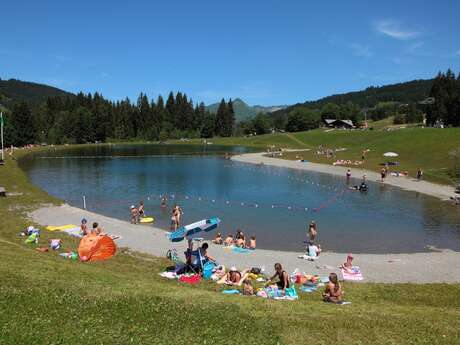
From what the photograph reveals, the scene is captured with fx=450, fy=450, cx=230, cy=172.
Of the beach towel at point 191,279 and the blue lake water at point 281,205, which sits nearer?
the beach towel at point 191,279

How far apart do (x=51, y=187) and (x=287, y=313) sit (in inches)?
1945

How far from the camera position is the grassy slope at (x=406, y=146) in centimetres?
7181

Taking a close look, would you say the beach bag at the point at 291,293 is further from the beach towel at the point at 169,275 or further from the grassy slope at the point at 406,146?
the grassy slope at the point at 406,146

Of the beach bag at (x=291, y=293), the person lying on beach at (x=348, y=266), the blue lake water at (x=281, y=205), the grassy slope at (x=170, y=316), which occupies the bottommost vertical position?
the blue lake water at (x=281, y=205)

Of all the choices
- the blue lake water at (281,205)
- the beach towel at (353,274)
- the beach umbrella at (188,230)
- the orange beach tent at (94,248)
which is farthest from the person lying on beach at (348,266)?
the orange beach tent at (94,248)

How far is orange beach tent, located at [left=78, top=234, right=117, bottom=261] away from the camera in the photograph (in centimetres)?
2117

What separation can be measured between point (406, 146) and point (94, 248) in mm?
84183

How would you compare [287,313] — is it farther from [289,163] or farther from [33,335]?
[289,163]

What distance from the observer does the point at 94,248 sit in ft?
70.0

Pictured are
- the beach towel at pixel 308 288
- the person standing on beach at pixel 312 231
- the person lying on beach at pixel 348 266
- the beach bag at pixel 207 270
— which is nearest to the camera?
the beach towel at pixel 308 288

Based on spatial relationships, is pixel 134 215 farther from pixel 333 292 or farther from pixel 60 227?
pixel 333 292

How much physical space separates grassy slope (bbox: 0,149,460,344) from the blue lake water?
14.3 meters

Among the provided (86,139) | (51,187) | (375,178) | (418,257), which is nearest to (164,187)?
(51,187)

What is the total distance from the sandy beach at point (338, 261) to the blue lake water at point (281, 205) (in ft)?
8.02
